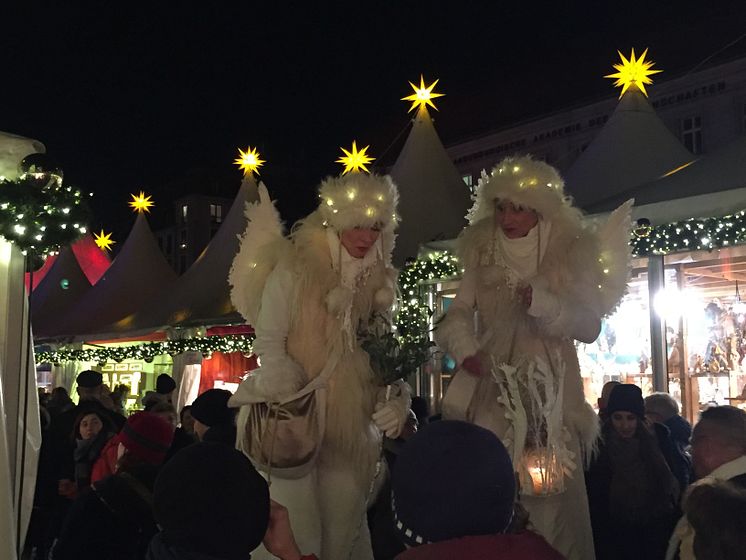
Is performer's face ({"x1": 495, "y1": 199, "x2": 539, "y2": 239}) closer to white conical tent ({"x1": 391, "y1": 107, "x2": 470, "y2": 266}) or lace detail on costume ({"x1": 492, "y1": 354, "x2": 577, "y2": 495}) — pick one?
lace detail on costume ({"x1": 492, "y1": 354, "x2": 577, "y2": 495})

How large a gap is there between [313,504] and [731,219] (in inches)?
168

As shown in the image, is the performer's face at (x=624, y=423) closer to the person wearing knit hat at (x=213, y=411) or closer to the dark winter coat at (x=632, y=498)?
the dark winter coat at (x=632, y=498)

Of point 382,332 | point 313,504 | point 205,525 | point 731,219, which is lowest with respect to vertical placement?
point 313,504

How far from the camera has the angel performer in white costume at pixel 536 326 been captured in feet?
10.4

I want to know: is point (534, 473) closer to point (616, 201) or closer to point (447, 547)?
point (447, 547)

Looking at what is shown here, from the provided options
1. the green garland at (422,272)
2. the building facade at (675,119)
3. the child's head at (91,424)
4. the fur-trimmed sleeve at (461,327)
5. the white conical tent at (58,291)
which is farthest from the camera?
the building facade at (675,119)

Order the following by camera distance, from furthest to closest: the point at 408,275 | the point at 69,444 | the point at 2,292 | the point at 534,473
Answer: the point at 408,275, the point at 69,444, the point at 534,473, the point at 2,292

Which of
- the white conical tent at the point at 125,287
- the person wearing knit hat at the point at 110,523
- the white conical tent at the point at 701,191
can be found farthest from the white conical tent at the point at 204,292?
the person wearing knit hat at the point at 110,523

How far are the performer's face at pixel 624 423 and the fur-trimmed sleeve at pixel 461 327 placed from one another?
1.02 m

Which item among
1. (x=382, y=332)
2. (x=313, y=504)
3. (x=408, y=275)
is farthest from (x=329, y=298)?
(x=408, y=275)

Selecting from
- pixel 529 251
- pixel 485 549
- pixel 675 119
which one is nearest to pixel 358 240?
pixel 529 251

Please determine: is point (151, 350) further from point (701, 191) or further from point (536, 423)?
point (536, 423)

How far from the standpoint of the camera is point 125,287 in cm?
1573

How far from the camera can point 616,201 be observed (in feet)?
21.5
